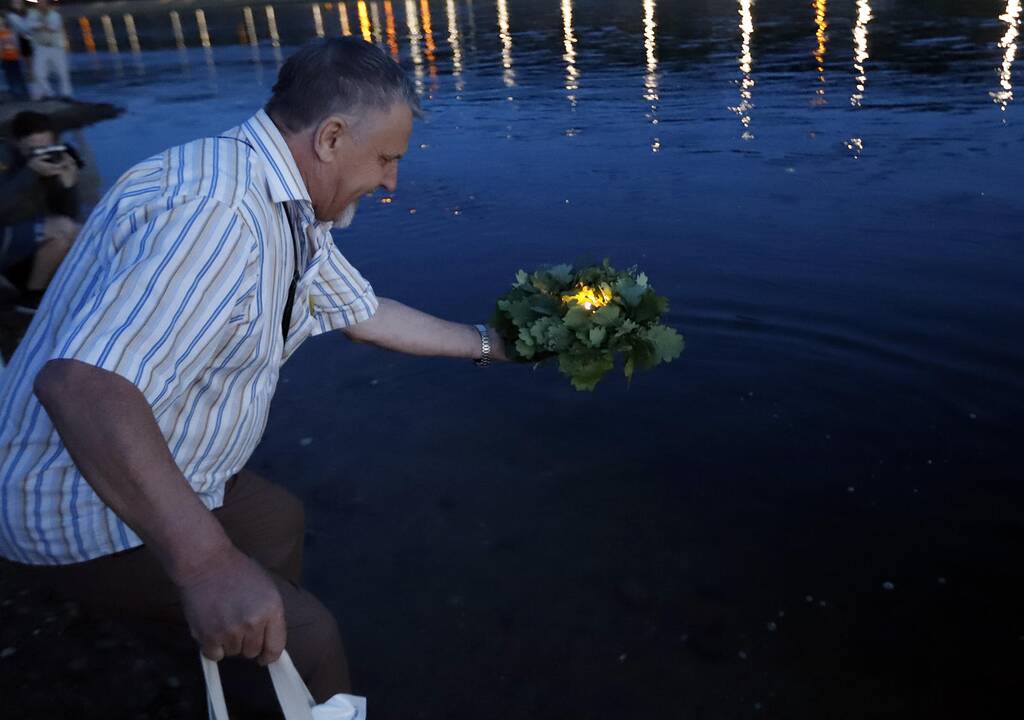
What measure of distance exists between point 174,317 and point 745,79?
16.9m

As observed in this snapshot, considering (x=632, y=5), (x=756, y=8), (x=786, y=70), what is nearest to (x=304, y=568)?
(x=786, y=70)

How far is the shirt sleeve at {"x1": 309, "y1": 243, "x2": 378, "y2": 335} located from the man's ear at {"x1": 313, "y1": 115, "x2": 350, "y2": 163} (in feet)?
2.65

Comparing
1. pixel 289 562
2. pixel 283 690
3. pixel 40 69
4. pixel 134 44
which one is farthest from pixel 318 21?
pixel 283 690

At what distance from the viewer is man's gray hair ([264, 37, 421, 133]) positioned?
2.26 m

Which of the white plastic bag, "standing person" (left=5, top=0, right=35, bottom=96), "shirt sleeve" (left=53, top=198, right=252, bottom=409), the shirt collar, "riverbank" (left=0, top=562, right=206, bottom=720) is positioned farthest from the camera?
"standing person" (left=5, top=0, right=35, bottom=96)

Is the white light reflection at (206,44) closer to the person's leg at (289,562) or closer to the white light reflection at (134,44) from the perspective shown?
the white light reflection at (134,44)

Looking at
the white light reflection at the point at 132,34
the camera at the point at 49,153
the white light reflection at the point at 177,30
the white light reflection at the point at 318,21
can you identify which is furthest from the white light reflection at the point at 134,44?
the camera at the point at 49,153

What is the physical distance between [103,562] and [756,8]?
35.4m

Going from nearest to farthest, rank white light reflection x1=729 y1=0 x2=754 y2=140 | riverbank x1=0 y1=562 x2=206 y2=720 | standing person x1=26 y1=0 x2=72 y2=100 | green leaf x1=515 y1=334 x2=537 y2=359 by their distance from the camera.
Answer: riverbank x1=0 y1=562 x2=206 y2=720
green leaf x1=515 y1=334 x2=537 y2=359
white light reflection x1=729 y1=0 x2=754 y2=140
standing person x1=26 y1=0 x2=72 y2=100

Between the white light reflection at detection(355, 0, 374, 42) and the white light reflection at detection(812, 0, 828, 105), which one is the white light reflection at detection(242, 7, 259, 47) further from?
the white light reflection at detection(812, 0, 828, 105)

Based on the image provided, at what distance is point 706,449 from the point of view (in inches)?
215

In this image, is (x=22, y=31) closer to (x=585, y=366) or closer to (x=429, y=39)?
(x=429, y=39)

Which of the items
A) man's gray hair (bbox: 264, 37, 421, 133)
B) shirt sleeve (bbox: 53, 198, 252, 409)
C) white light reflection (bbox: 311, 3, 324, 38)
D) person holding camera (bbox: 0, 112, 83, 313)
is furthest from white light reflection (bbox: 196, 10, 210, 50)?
shirt sleeve (bbox: 53, 198, 252, 409)

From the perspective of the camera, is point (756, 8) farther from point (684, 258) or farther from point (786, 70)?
point (684, 258)
